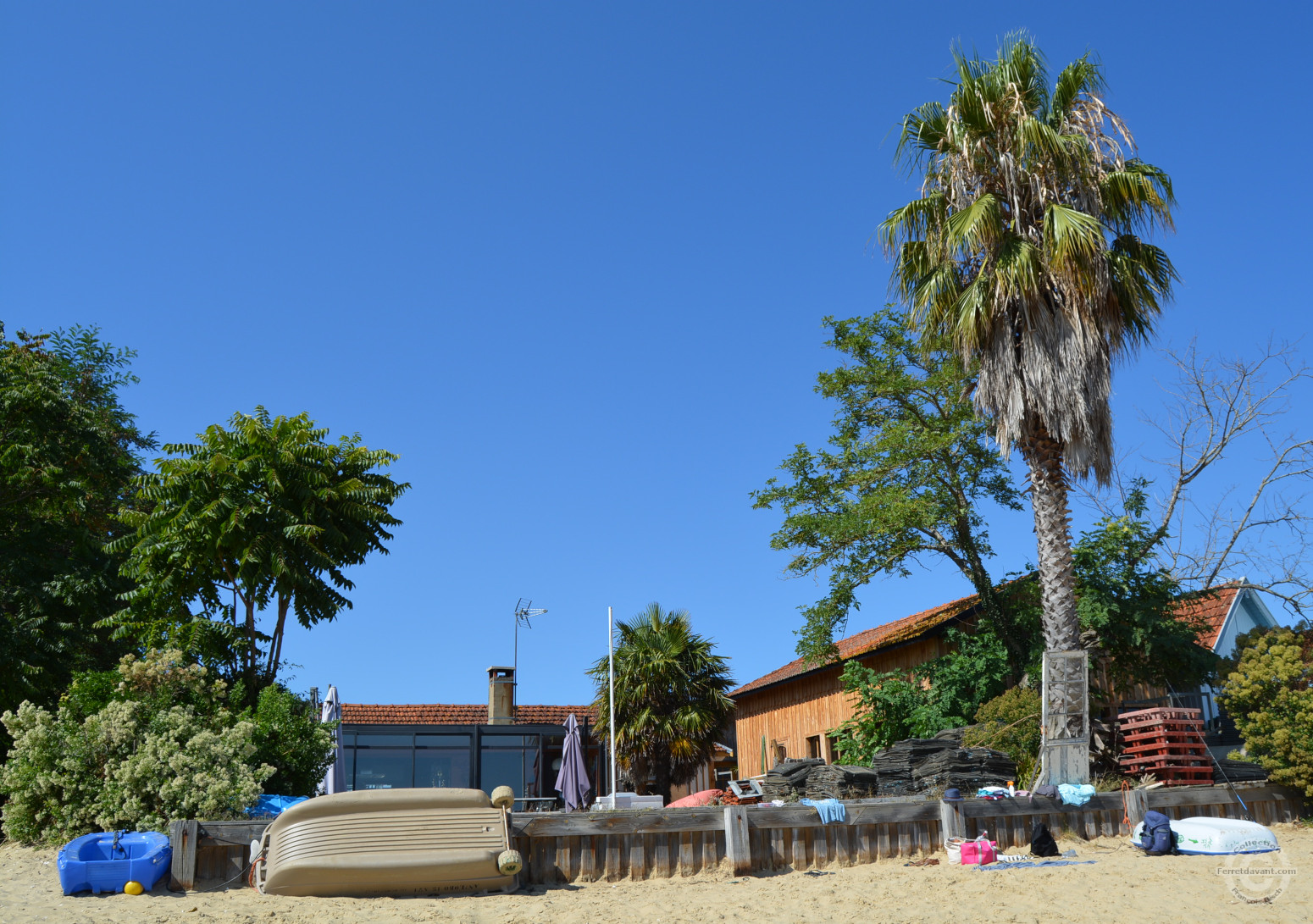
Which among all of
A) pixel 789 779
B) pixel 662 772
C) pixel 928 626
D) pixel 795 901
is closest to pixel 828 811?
pixel 795 901

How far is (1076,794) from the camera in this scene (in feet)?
43.4

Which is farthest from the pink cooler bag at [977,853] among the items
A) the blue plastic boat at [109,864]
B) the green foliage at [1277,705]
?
the blue plastic boat at [109,864]

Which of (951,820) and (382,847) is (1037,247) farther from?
(382,847)

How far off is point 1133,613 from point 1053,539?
3.57m

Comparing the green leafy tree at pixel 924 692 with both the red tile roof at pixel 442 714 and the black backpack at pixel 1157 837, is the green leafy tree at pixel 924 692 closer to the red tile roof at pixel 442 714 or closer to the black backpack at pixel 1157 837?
the black backpack at pixel 1157 837

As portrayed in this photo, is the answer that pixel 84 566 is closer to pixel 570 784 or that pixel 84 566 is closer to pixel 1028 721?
pixel 570 784

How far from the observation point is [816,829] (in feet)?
38.3

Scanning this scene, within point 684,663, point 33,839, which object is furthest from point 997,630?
point 33,839

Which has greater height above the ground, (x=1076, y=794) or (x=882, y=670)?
(x=882, y=670)

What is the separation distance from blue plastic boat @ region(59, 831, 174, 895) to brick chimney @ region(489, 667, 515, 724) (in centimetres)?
2081

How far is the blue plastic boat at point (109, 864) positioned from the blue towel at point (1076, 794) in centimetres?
1083

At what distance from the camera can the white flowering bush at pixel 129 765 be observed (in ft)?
38.2

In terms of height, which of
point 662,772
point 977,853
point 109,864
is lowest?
point 977,853

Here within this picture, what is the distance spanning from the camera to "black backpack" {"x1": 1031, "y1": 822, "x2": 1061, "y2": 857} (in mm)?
11969
